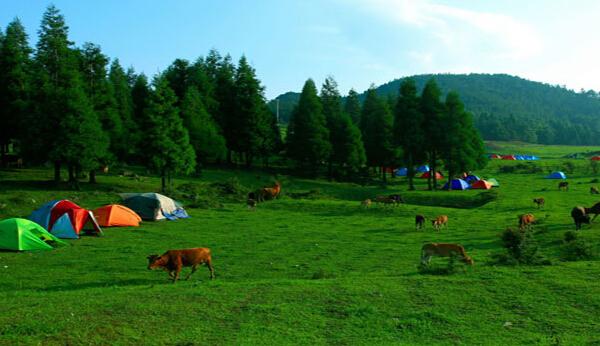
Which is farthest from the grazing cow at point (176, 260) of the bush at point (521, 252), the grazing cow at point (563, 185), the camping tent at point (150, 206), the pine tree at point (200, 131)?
the grazing cow at point (563, 185)

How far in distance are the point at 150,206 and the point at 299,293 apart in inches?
801

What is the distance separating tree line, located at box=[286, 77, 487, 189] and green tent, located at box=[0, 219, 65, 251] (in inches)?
1528

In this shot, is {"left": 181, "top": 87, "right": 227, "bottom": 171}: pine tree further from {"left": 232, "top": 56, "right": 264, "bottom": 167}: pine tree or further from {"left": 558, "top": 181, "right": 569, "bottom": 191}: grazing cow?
{"left": 558, "top": 181, "right": 569, "bottom": 191}: grazing cow

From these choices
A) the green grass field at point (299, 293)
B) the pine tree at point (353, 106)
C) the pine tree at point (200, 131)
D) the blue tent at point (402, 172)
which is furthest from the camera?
the pine tree at point (353, 106)

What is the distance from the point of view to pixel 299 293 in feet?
40.5

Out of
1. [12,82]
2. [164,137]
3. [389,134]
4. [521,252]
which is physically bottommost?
[521,252]

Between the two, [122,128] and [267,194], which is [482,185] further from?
[122,128]

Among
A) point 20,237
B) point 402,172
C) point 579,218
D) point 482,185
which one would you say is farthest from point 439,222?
point 402,172

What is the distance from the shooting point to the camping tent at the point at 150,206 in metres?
30.4

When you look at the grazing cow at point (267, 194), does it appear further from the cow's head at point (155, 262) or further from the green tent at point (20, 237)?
the cow's head at point (155, 262)

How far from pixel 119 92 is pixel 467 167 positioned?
39.6m

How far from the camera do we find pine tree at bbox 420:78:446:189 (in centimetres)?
5272

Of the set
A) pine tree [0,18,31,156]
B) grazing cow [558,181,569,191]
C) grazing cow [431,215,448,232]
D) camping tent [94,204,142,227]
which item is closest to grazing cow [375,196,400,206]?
grazing cow [431,215,448,232]

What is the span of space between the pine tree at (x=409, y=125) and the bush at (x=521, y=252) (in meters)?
35.7
